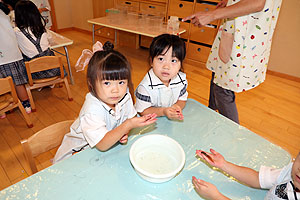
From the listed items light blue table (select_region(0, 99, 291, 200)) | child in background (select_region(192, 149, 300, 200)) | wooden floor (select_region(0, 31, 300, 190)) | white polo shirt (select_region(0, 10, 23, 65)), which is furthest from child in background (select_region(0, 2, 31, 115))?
child in background (select_region(192, 149, 300, 200))

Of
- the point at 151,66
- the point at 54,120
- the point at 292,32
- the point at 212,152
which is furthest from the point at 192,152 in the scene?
the point at 292,32

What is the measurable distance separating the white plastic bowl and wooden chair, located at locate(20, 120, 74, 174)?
1.39 ft

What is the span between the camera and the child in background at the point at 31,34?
78.9 inches

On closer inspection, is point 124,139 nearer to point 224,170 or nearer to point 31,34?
point 224,170

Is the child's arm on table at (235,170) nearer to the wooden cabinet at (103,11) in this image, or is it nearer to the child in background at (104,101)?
the child in background at (104,101)

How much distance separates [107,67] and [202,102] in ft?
5.96

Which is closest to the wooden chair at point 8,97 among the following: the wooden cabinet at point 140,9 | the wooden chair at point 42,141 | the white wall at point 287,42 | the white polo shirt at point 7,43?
the white polo shirt at point 7,43

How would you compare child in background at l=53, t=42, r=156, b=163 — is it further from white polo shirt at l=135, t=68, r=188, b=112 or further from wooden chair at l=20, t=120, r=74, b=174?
white polo shirt at l=135, t=68, r=188, b=112

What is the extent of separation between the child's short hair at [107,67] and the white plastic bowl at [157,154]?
11.5 inches

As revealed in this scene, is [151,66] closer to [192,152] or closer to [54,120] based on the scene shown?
[192,152]

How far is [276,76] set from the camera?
3.25 meters

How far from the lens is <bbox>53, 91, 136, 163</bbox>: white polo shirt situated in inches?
32.9

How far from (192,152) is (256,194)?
0.85ft

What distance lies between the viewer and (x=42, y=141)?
92 cm
